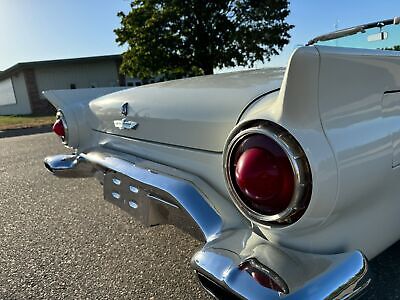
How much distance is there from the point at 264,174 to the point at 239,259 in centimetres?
29

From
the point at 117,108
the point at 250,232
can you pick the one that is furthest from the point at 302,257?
the point at 117,108

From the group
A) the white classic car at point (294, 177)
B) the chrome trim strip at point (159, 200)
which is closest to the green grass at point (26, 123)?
the chrome trim strip at point (159, 200)

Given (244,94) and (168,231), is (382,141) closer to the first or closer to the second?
(244,94)

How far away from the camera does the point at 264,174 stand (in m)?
1.11

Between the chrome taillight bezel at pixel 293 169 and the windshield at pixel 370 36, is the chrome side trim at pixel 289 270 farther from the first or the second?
the windshield at pixel 370 36

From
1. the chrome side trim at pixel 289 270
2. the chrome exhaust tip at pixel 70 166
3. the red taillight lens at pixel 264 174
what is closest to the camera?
the chrome side trim at pixel 289 270

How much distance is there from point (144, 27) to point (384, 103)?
16.8m

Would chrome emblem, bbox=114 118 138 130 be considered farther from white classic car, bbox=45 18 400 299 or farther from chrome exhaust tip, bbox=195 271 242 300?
chrome exhaust tip, bbox=195 271 242 300

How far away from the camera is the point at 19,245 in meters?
2.51

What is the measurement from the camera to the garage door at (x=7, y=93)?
2558 centimetres

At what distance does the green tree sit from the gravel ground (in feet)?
47.8

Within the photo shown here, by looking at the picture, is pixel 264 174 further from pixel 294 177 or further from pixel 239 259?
pixel 239 259

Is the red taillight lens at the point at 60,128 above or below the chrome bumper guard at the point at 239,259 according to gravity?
above

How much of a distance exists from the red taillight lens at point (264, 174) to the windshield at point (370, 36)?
1903mm
